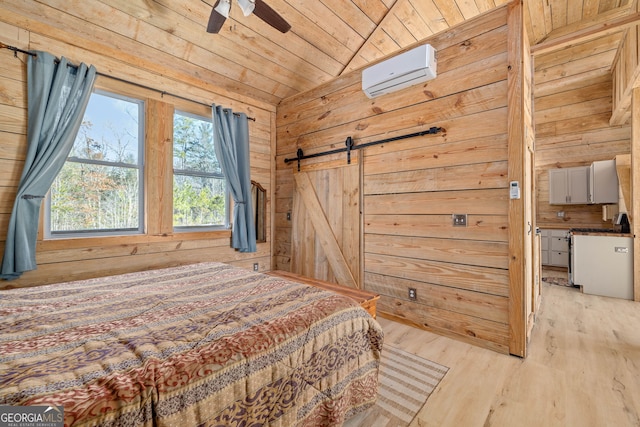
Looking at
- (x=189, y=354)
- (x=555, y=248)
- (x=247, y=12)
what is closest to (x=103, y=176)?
(x=247, y=12)

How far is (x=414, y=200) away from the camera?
2.74 meters

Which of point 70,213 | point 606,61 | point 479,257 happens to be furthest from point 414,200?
point 606,61

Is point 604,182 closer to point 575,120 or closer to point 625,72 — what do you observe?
point 575,120

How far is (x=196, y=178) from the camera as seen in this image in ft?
11.0

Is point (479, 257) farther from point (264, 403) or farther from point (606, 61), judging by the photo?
point (606, 61)

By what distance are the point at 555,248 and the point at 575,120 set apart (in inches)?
89.5

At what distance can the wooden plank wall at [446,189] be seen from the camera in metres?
2.26

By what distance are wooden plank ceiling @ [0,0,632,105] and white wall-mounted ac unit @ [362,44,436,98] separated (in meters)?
0.77

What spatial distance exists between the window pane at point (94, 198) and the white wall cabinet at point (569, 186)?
21.5 ft

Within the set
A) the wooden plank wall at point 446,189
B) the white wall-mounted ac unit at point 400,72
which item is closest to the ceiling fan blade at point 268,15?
the white wall-mounted ac unit at point 400,72

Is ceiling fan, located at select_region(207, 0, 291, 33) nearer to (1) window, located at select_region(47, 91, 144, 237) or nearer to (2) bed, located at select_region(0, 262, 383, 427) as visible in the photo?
(1) window, located at select_region(47, 91, 144, 237)

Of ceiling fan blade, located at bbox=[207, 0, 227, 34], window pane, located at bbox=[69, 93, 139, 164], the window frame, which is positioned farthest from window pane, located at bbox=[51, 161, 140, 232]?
ceiling fan blade, located at bbox=[207, 0, 227, 34]

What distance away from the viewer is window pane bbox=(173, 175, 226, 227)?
318cm

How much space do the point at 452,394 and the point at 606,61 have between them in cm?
546
